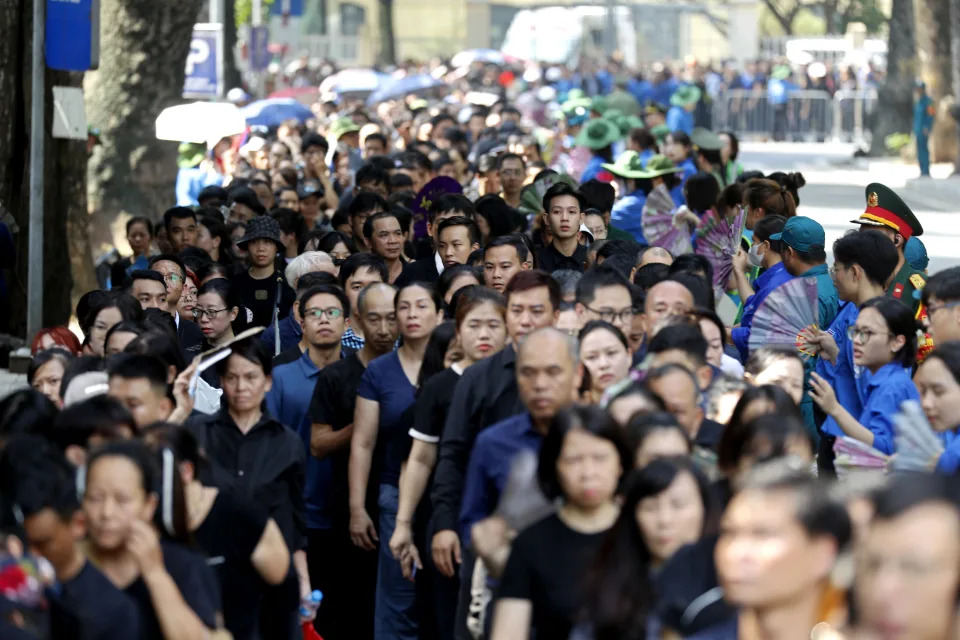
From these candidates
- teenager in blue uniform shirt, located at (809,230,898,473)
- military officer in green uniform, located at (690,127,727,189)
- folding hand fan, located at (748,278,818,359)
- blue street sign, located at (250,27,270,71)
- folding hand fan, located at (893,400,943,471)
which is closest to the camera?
folding hand fan, located at (893,400,943,471)

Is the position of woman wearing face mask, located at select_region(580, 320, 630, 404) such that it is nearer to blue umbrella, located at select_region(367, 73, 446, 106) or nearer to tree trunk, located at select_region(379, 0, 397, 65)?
blue umbrella, located at select_region(367, 73, 446, 106)

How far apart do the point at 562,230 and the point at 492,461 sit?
5.22 m

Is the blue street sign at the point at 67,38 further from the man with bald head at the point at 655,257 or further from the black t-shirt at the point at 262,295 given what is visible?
the man with bald head at the point at 655,257

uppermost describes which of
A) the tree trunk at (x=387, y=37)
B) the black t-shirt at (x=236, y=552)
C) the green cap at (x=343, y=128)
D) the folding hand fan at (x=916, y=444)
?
the tree trunk at (x=387, y=37)

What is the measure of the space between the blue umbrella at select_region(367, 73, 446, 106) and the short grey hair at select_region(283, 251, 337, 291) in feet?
87.1

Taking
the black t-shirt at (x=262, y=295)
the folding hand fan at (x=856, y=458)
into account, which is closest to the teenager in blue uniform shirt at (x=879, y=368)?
the folding hand fan at (x=856, y=458)

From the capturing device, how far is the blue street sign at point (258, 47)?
105 ft

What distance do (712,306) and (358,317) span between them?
5.47 feet

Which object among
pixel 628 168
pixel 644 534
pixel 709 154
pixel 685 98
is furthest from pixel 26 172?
pixel 685 98

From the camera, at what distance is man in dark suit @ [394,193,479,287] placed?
11555 mm

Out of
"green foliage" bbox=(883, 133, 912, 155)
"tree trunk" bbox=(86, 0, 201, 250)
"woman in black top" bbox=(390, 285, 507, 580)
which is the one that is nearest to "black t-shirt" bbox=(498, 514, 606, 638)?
"woman in black top" bbox=(390, 285, 507, 580)

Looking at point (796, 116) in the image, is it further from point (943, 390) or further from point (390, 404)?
point (943, 390)

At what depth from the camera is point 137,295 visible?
1019 cm

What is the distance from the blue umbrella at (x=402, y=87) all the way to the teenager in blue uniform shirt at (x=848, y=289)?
29.0 m
